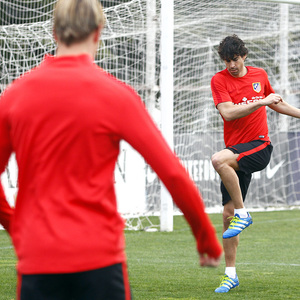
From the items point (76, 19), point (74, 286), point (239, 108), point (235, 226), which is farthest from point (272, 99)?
point (74, 286)

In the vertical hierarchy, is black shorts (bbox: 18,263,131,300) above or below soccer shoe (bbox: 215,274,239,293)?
above

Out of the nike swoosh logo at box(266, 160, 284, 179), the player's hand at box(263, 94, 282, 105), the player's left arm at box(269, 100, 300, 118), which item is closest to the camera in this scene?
the player's hand at box(263, 94, 282, 105)

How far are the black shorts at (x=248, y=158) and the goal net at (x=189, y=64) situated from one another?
5924 millimetres

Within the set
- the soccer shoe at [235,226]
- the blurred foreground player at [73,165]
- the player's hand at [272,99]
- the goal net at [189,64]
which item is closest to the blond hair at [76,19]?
the blurred foreground player at [73,165]

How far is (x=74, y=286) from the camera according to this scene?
223cm

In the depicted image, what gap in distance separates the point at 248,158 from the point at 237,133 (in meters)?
0.27

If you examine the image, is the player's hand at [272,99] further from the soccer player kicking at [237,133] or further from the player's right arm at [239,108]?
the soccer player kicking at [237,133]

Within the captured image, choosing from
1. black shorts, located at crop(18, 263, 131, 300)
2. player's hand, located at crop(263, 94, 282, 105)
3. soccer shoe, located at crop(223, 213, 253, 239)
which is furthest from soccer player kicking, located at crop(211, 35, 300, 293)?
black shorts, located at crop(18, 263, 131, 300)

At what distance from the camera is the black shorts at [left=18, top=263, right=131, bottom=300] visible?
2.21 meters

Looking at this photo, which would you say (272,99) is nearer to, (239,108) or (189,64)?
(239,108)

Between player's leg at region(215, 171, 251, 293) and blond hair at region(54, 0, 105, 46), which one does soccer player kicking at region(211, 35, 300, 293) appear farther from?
blond hair at region(54, 0, 105, 46)

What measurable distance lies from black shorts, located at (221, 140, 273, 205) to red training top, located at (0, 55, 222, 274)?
12.7 ft

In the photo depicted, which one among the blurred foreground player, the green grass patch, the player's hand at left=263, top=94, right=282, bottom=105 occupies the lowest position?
the green grass patch

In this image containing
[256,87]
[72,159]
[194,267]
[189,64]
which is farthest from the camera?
[189,64]
